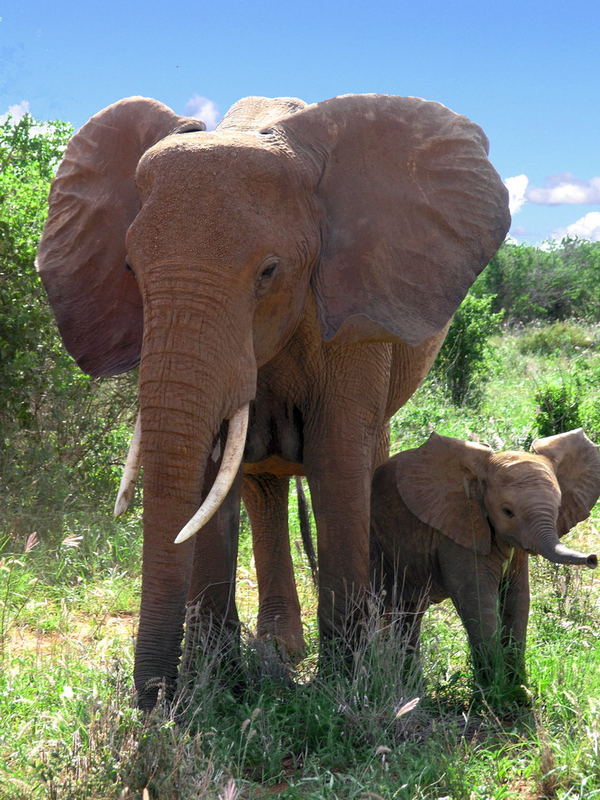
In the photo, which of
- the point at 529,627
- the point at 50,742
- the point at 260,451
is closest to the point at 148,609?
the point at 50,742

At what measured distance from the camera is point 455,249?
428 centimetres

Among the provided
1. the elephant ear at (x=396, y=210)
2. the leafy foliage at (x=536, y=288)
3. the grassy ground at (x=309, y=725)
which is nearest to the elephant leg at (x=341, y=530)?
the grassy ground at (x=309, y=725)

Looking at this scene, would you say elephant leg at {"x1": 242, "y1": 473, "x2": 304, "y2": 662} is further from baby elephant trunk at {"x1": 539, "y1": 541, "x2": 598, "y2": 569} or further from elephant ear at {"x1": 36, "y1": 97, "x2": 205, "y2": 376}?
baby elephant trunk at {"x1": 539, "y1": 541, "x2": 598, "y2": 569}

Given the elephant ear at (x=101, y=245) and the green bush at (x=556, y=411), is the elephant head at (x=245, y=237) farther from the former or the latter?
the green bush at (x=556, y=411)

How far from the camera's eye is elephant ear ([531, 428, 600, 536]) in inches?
177

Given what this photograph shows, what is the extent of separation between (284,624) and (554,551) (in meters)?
1.84

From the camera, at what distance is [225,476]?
358cm

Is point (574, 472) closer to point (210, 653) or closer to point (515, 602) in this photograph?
point (515, 602)

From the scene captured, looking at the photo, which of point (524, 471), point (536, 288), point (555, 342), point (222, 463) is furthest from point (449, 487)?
point (536, 288)

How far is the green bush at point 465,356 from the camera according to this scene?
12336 mm

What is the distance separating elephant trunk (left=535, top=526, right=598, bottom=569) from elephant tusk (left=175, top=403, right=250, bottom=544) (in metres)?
1.19

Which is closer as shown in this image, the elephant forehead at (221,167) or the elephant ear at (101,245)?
the elephant forehead at (221,167)

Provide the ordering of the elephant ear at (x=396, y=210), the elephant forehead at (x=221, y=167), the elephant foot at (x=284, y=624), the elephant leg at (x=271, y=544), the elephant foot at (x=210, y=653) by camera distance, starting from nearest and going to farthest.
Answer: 1. the elephant forehead at (x=221, y=167)
2. the elephant foot at (x=210, y=653)
3. the elephant ear at (x=396, y=210)
4. the elephant foot at (x=284, y=624)
5. the elephant leg at (x=271, y=544)

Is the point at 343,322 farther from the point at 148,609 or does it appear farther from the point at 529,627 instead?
the point at 529,627
